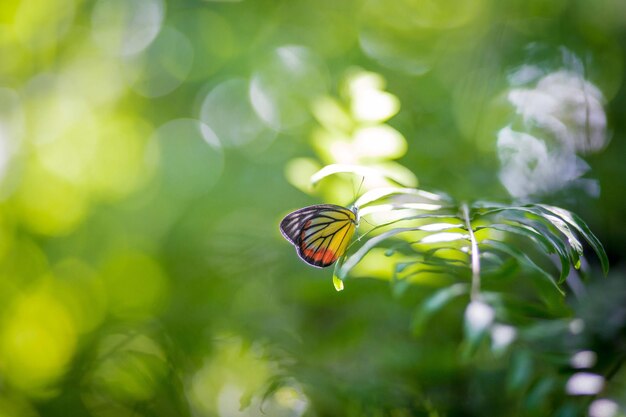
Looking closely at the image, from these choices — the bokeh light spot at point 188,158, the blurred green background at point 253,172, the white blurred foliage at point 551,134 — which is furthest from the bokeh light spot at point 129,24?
the white blurred foliage at point 551,134

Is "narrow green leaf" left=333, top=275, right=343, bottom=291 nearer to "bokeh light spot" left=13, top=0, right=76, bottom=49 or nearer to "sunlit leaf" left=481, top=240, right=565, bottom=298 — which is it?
"sunlit leaf" left=481, top=240, right=565, bottom=298

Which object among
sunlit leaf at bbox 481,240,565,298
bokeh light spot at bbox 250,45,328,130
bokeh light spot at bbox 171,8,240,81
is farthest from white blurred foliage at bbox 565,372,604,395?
bokeh light spot at bbox 171,8,240,81

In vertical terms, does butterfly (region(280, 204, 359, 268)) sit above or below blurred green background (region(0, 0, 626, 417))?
above

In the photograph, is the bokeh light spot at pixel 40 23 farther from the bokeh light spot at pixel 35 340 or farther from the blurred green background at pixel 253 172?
the bokeh light spot at pixel 35 340

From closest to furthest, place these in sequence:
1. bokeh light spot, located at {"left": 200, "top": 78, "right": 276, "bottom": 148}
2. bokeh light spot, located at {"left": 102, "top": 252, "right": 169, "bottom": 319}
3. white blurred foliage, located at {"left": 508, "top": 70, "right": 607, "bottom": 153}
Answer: white blurred foliage, located at {"left": 508, "top": 70, "right": 607, "bottom": 153} < bokeh light spot, located at {"left": 102, "top": 252, "right": 169, "bottom": 319} < bokeh light spot, located at {"left": 200, "top": 78, "right": 276, "bottom": 148}

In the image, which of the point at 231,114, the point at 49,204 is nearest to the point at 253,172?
the point at 231,114

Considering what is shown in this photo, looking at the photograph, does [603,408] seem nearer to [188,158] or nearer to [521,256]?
[521,256]

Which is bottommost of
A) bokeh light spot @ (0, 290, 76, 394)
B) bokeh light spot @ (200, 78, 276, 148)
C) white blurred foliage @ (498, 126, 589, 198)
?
bokeh light spot @ (0, 290, 76, 394)
